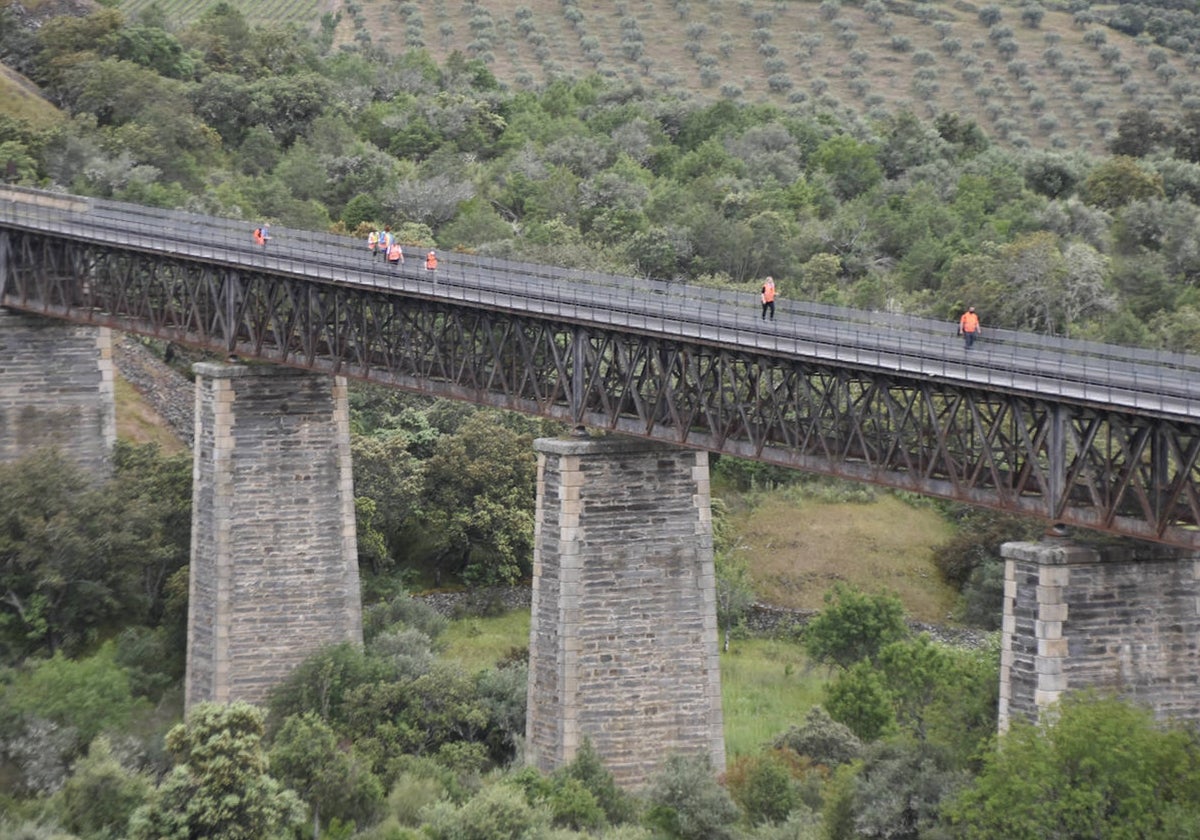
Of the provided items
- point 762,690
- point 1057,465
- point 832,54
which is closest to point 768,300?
point 1057,465

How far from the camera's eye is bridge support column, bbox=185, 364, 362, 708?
48.3m

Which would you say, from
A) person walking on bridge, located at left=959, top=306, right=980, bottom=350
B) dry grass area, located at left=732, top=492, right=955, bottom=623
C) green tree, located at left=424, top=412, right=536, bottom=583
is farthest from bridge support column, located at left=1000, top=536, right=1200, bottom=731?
green tree, located at left=424, top=412, right=536, bottom=583

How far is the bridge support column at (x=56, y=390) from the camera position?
57.0 m

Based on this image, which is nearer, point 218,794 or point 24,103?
point 218,794

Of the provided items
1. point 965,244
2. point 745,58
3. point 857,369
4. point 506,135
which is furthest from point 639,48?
point 857,369

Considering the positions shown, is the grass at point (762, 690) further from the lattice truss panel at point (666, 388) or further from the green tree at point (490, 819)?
the green tree at point (490, 819)

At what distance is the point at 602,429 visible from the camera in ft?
138

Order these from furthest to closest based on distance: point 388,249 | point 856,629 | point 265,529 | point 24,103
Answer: point 24,103, point 856,629, point 265,529, point 388,249

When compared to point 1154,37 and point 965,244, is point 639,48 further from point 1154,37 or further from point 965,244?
point 965,244

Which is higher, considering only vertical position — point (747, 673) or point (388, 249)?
point (388, 249)

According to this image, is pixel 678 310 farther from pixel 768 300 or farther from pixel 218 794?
pixel 218 794

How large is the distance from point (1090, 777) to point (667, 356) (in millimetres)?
13068

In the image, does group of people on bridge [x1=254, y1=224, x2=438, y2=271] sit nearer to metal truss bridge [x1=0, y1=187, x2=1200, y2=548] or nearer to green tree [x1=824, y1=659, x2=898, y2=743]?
metal truss bridge [x1=0, y1=187, x2=1200, y2=548]

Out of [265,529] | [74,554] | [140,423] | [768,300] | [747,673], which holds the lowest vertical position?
[747,673]
